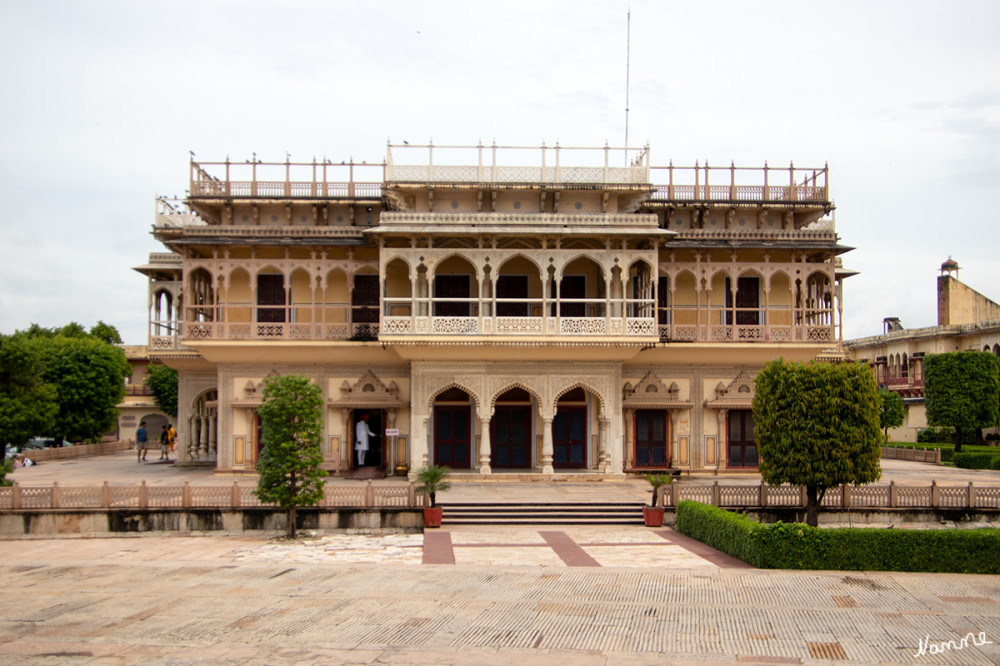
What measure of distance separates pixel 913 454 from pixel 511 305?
2118 centimetres

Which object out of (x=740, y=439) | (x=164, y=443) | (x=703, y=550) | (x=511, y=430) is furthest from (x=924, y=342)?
(x=164, y=443)

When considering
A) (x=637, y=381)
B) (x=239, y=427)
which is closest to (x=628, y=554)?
(x=637, y=381)

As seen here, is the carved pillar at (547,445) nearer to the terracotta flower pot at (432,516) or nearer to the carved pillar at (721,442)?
the carved pillar at (721,442)

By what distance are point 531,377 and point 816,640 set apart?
16.6 metres

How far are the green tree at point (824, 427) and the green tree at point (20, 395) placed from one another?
24859mm

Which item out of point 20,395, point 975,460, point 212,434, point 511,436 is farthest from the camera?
point 975,460

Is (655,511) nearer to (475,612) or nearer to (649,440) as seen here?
(649,440)

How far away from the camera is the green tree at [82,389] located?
42844mm

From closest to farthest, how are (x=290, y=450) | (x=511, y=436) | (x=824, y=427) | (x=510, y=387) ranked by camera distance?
1. (x=824, y=427)
2. (x=290, y=450)
3. (x=510, y=387)
4. (x=511, y=436)

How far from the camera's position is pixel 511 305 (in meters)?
29.1

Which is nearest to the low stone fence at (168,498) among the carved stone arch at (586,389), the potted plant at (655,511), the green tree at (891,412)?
the potted plant at (655,511)

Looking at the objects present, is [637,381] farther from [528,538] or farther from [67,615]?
[67,615]

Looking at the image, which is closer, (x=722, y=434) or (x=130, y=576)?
(x=130, y=576)

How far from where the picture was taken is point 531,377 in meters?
27.4
